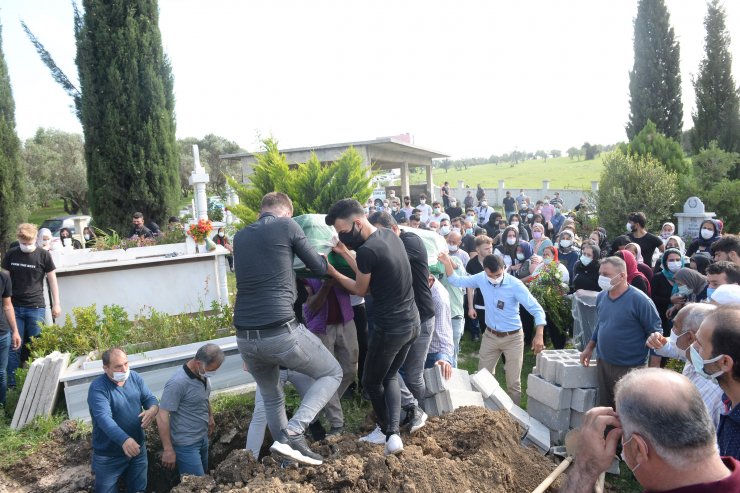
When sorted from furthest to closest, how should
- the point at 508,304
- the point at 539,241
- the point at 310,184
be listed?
1. the point at 539,241
2. the point at 310,184
3. the point at 508,304

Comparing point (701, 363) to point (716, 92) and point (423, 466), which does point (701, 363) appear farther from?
point (716, 92)

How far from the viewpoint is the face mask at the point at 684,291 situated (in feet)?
18.5

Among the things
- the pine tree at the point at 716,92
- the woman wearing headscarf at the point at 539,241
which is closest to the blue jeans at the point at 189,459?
the woman wearing headscarf at the point at 539,241

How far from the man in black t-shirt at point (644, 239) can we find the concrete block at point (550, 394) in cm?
424

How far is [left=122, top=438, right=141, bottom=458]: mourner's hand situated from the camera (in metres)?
4.29

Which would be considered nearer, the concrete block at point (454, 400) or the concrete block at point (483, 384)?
the concrete block at point (454, 400)

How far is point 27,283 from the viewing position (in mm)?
6516

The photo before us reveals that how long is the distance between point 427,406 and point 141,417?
255 centimetres

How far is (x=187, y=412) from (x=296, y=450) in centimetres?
145

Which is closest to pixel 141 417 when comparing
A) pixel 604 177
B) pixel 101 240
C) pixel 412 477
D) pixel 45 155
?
pixel 412 477

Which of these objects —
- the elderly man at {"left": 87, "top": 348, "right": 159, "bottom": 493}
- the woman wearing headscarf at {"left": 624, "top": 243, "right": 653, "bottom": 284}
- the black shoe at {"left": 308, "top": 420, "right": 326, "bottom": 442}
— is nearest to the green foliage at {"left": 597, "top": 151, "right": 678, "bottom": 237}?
the woman wearing headscarf at {"left": 624, "top": 243, "right": 653, "bottom": 284}

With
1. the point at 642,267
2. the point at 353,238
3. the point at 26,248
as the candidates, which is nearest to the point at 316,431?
the point at 353,238

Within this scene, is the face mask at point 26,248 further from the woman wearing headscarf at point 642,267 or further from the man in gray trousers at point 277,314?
the woman wearing headscarf at point 642,267

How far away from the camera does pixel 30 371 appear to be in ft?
17.6
